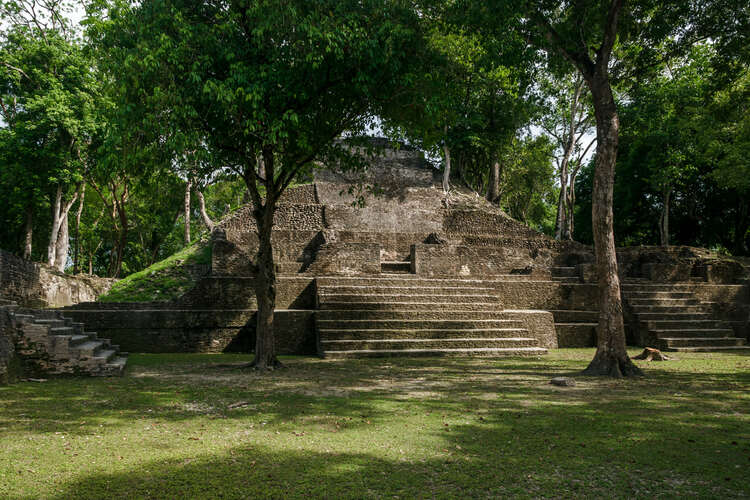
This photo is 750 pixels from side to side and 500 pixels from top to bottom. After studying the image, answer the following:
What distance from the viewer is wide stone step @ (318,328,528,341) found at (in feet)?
31.9

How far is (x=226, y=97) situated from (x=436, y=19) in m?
4.82

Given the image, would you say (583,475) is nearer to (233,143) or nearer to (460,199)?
(233,143)

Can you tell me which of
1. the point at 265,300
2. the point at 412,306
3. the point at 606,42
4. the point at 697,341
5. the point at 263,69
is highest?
the point at 606,42

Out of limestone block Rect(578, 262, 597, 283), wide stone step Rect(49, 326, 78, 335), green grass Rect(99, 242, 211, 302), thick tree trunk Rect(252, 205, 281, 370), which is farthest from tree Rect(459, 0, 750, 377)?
green grass Rect(99, 242, 211, 302)

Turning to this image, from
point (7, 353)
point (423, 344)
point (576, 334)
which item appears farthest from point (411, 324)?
point (7, 353)

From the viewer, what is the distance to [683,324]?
11789mm

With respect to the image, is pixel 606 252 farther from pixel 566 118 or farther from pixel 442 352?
pixel 566 118

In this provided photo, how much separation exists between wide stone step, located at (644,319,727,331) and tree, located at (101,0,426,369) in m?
8.34

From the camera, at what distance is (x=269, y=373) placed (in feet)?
24.5

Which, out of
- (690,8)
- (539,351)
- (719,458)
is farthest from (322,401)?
(690,8)

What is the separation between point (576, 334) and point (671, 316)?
2.61 metres

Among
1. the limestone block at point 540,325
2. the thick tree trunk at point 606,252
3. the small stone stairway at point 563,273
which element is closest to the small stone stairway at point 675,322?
the small stone stairway at point 563,273

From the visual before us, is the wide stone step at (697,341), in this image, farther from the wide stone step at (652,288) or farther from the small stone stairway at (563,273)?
the small stone stairway at (563,273)

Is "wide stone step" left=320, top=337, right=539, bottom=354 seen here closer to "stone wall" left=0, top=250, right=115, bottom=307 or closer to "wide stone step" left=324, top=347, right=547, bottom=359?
"wide stone step" left=324, top=347, right=547, bottom=359
